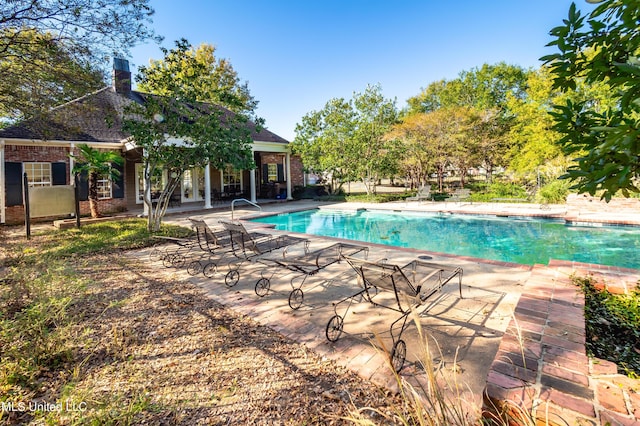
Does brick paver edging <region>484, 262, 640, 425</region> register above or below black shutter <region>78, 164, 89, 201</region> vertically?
below

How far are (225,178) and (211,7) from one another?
1032cm

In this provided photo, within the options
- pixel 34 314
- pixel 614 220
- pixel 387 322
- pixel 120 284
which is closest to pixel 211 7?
pixel 120 284

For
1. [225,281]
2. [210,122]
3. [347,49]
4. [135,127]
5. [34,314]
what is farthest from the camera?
[347,49]

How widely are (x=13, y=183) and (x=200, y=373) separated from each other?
562 inches

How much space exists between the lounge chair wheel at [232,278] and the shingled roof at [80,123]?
5.26m

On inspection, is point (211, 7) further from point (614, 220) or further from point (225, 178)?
point (614, 220)

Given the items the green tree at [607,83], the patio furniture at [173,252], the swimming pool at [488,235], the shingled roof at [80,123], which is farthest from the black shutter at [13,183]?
the green tree at [607,83]

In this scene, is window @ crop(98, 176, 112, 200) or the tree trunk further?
window @ crop(98, 176, 112, 200)

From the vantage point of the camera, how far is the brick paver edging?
1944 millimetres

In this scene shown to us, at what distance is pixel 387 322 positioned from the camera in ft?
12.6

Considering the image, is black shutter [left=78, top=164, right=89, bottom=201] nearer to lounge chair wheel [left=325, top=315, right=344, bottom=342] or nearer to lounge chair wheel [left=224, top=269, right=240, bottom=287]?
lounge chair wheel [left=224, top=269, right=240, bottom=287]

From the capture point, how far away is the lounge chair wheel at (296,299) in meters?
4.38

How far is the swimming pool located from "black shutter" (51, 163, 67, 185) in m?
8.25

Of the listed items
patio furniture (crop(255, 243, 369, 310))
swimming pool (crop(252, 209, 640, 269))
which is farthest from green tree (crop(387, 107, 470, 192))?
patio furniture (crop(255, 243, 369, 310))
